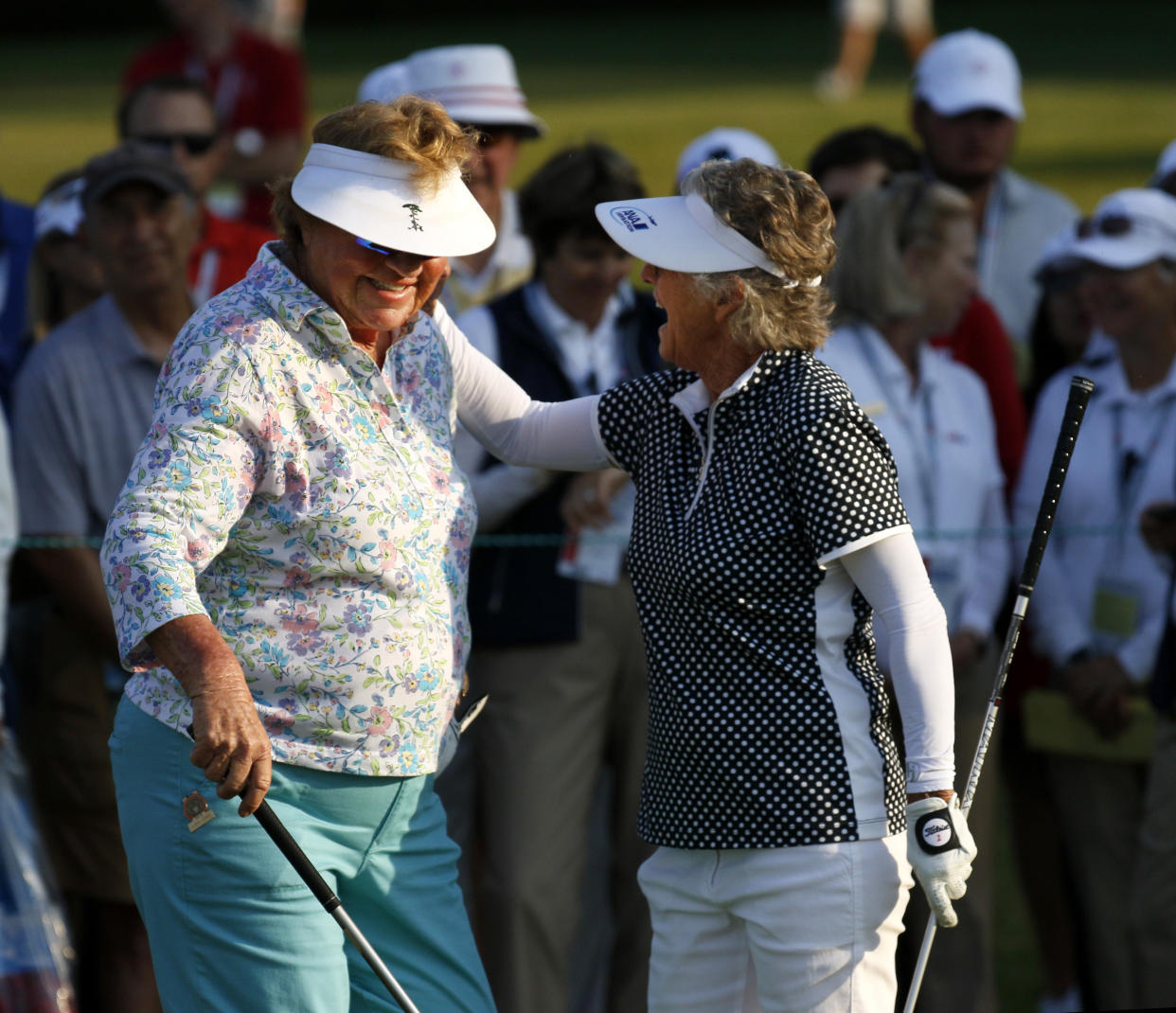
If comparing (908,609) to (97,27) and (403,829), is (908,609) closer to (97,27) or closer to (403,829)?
(403,829)

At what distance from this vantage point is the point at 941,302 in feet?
16.3

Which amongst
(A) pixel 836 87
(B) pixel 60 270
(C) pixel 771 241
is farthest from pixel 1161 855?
(A) pixel 836 87

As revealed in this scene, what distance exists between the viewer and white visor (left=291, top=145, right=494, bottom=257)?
3.01m

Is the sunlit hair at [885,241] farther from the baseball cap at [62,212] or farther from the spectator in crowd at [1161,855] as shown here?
the baseball cap at [62,212]

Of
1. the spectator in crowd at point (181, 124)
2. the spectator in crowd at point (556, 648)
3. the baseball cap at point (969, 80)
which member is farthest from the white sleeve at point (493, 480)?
the baseball cap at point (969, 80)

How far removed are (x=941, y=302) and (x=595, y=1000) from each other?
2.17 metres

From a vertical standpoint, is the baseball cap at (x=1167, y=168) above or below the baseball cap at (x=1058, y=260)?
above

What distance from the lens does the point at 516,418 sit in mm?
3549

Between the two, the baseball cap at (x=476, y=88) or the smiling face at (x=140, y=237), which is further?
the baseball cap at (x=476, y=88)

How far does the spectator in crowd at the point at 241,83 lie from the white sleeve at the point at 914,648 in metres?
5.42

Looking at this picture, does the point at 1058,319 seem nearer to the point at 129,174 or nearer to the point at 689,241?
the point at 129,174

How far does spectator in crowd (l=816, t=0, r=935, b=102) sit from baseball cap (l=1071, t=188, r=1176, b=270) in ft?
49.1

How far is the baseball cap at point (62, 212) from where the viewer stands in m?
5.63

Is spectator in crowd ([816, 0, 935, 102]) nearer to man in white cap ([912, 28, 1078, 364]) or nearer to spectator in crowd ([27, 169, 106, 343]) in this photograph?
man in white cap ([912, 28, 1078, 364])
